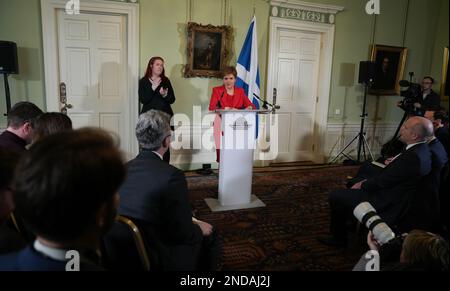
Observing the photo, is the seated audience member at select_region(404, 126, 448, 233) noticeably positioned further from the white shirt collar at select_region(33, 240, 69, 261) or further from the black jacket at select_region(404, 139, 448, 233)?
the white shirt collar at select_region(33, 240, 69, 261)

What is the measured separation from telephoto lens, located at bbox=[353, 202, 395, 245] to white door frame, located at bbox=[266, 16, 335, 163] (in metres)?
3.87

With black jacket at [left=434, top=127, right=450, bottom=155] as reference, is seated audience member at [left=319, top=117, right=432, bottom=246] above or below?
below

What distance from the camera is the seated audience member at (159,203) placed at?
4.93 ft

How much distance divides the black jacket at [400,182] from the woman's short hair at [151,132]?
166 cm

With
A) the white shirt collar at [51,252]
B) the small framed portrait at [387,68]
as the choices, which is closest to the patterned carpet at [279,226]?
the white shirt collar at [51,252]

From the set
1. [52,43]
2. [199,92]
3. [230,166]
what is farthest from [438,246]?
[52,43]

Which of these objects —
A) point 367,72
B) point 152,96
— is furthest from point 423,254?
point 367,72

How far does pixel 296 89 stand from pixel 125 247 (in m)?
4.90

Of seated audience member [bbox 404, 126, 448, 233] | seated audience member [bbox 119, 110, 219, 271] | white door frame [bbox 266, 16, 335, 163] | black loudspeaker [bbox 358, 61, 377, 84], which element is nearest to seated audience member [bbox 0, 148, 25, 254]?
seated audience member [bbox 119, 110, 219, 271]

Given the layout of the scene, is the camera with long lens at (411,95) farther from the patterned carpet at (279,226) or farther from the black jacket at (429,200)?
the black jacket at (429,200)

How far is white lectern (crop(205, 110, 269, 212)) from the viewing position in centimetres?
335

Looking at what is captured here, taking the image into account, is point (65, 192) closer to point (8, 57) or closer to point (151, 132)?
point (151, 132)

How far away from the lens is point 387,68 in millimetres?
6246
